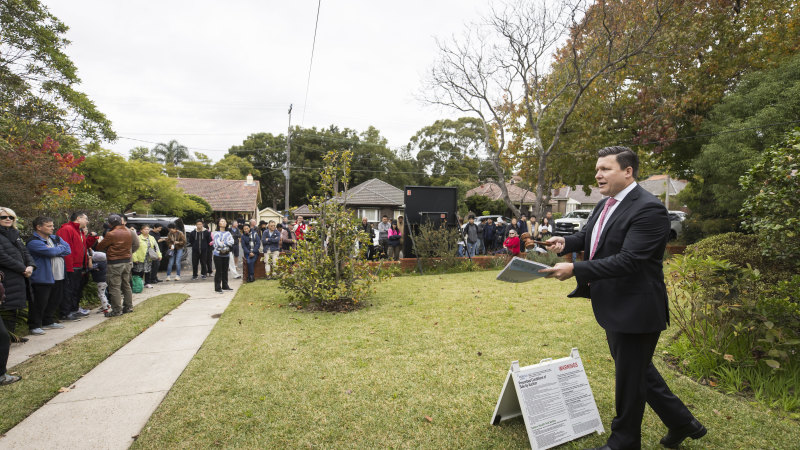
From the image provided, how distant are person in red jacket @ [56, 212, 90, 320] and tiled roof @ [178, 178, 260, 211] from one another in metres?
29.3

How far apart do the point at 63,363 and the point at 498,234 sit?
1320 centimetres

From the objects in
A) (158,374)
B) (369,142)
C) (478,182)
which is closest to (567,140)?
(158,374)

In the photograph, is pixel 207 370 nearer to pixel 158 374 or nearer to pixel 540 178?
pixel 158 374

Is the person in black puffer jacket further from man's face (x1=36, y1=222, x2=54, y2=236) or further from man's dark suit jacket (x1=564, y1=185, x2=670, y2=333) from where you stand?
man's dark suit jacket (x1=564, y1=185, x2=670, y2=333)

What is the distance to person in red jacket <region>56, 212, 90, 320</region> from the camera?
22.5 ft

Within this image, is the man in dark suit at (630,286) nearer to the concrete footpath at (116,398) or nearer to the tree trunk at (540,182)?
the concrete footpath at (116,398)

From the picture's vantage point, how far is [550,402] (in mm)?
2918

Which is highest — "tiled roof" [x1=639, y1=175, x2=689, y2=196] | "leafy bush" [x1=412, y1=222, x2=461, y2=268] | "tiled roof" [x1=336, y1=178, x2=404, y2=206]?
"tiled roof" [x1=639, y1=175, x2=689, y2=196]

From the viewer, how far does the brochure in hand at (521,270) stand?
2662 millimetres

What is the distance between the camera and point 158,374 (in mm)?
4277

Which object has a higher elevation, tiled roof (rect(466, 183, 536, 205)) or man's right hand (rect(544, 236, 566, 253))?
tiled roof (rect(466, 183, 536, 205))

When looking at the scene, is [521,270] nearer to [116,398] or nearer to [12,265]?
[116,398]

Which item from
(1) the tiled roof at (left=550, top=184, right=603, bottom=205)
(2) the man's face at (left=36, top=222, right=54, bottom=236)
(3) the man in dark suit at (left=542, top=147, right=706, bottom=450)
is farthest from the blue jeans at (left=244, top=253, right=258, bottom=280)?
(1) the tiled roof at (left=550, top=184, right=603, bottom=205)

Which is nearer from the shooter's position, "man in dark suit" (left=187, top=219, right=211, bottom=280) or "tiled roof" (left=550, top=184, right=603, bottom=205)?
"man in dark suit" (left=187, top=219, right=211, bottom=280)
